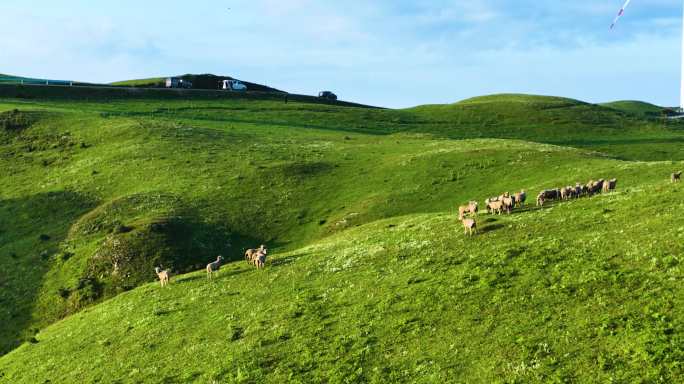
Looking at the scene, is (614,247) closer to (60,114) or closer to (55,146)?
(55,146)

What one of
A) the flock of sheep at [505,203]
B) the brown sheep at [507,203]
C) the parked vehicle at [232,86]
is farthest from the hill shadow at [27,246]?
the parked vehicle at [232,86]

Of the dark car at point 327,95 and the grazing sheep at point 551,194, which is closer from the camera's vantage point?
the grazing sheep at point 551,194

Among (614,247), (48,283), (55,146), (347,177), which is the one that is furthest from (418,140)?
(614,247)

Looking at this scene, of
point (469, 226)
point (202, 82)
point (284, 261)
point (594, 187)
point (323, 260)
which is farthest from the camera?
point (202, 82)

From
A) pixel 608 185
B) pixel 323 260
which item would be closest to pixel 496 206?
pixel 608 185

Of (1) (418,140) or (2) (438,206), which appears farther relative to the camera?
(1) (418,140)

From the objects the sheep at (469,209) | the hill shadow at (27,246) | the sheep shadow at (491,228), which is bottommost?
the hill shadow at (27,246)

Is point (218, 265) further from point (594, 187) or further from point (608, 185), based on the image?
point (608, 185)

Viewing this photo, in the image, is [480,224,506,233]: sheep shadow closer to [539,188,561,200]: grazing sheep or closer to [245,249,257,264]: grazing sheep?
[539,188,561,200]: grazing sheep

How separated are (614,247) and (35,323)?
40.0 metres

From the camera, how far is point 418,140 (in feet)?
325

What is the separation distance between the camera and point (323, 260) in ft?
130

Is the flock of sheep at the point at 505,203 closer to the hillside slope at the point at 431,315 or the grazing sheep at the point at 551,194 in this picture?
the grazing sheep at the point at 551,194

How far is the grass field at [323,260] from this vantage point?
76.6ft
